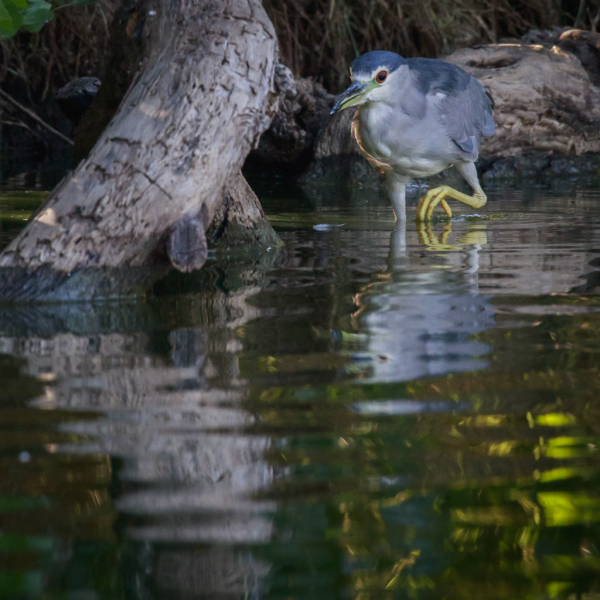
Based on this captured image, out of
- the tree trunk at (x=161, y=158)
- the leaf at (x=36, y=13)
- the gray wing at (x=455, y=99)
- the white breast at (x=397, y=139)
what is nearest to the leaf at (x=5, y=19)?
the leaf at (x=36, y=13)

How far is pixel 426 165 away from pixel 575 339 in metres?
2.73

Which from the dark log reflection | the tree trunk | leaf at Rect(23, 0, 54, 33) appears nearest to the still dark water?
the dark log reflection

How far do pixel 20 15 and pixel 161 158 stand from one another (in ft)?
2.91

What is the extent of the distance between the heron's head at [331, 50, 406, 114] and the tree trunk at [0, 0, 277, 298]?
1.09m

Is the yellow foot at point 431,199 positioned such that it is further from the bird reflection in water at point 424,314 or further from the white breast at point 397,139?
the bird reflection in water at point 424,314

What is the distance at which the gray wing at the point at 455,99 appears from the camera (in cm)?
481

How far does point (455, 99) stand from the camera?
16.2ft

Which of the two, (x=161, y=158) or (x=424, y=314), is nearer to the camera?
(x=424, y=314)

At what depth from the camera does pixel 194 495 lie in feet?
4.47

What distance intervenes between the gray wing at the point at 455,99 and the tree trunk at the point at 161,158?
1.65 m

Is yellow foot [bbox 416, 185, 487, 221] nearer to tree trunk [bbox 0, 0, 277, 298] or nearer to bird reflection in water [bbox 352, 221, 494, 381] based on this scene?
bird reflection in water [bbox 352, 221, 494, 381]

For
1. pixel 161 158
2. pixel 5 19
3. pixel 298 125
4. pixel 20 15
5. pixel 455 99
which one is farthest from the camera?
pixel 298 125

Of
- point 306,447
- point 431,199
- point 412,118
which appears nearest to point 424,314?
point 306,447

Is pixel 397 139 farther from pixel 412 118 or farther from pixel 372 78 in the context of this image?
pixel 372 78
